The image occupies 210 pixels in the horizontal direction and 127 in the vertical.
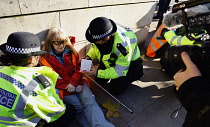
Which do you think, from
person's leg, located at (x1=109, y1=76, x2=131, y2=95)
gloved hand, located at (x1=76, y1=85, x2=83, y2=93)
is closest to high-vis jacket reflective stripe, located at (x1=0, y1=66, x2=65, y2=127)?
gloved hand, located at (x1=76, y1=85, x2=83, y2=93)

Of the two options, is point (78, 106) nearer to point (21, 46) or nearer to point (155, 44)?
point (21, 46)

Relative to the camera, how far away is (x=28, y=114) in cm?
165

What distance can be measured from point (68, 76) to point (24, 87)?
1.14 metres

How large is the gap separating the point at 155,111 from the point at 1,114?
2.27 metres

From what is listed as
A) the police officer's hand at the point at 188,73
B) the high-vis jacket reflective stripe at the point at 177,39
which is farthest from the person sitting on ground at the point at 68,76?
the high-vis jacket reflective stripe at the point at 177,39

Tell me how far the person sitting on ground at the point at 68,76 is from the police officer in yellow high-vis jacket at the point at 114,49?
0.33m

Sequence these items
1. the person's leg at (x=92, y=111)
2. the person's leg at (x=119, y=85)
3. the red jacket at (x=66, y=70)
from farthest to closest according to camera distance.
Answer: the person's leg at (x=119, y=85) < the red jacket at (x=66, y=70) < the person's leg at (x=92, y=111)

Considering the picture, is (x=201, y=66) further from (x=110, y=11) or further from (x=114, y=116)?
(x=110, y=11)

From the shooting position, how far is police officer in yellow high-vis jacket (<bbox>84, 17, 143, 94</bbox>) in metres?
2.28

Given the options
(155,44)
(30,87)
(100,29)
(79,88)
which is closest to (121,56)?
(100,29)

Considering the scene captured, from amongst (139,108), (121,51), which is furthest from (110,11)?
(139,108)

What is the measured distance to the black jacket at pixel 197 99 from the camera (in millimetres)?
930

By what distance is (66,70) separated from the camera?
261 cm

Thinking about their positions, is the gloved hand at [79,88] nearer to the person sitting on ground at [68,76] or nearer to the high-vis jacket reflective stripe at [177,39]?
the person sitting on ground at [68,76]
